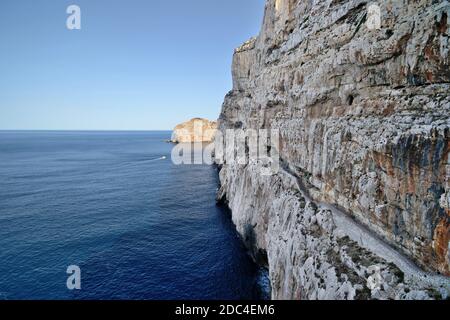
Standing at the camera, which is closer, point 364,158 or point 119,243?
point 364,158

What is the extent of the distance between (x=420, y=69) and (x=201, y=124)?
18602cm

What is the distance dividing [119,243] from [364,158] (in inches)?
1531

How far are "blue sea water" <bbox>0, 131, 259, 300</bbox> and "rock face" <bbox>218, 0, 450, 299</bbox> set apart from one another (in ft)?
37.9

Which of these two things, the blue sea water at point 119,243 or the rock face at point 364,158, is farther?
the blue sea water at point 119,243

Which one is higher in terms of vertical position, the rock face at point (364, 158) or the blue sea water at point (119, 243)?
the rock face at point (364, 158)

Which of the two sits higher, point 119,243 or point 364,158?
point 364,158

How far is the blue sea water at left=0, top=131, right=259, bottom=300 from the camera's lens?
109 feet

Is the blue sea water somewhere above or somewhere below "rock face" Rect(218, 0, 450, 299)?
below

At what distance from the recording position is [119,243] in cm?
4353

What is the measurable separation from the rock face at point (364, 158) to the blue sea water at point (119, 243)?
11.6 meters

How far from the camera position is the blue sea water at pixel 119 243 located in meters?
33.3

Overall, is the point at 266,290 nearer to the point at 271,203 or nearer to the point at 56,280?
the point at 271,203

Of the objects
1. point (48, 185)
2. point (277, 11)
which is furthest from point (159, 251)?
point (48, 185)

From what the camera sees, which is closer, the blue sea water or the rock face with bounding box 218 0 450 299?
the rock face with bounding box 218 0 450 299
